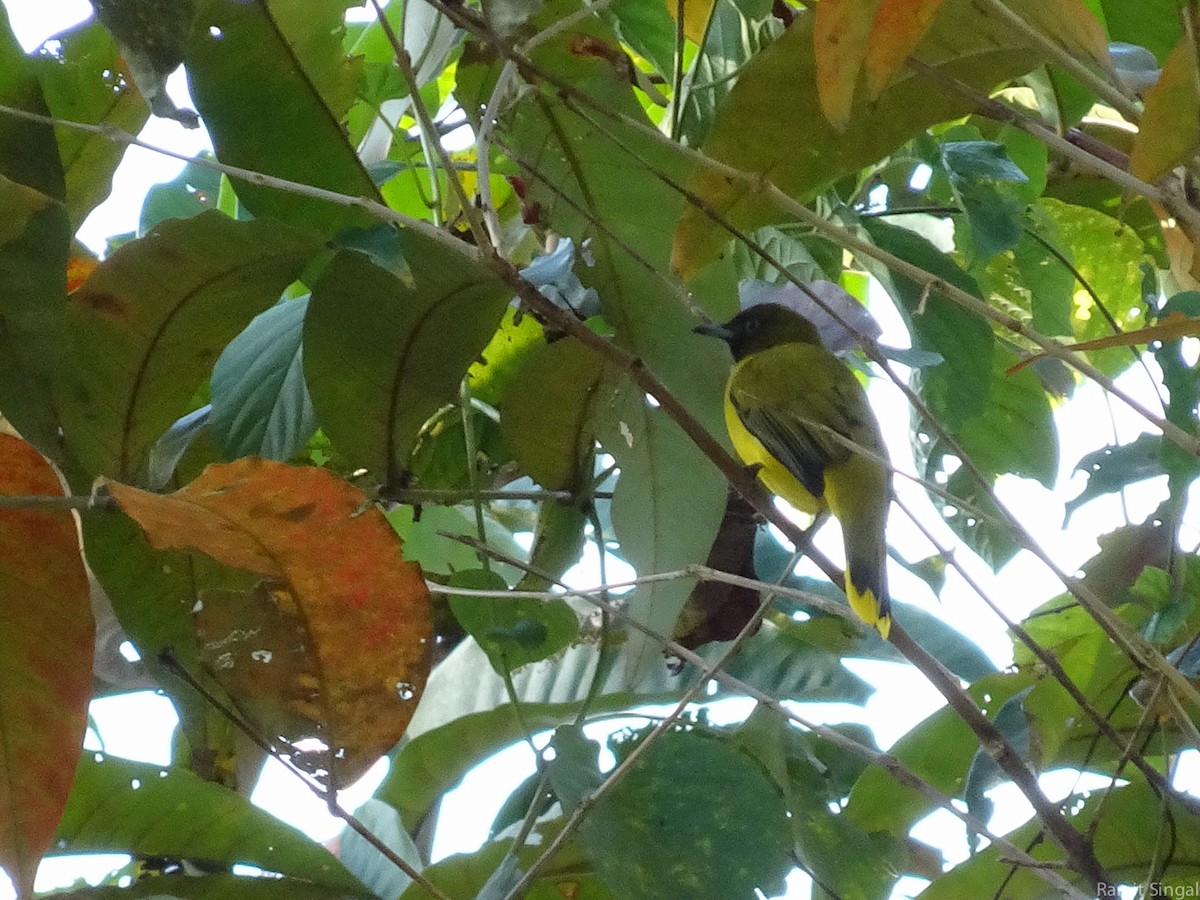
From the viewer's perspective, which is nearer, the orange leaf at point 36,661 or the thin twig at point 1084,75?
the thin twig at point 1084,75

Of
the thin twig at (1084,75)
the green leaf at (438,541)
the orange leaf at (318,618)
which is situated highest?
the green leaf at (438,541)

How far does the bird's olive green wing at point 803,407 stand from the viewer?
2.17 m

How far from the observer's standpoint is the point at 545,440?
1438mm

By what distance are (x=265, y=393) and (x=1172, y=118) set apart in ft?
2.95

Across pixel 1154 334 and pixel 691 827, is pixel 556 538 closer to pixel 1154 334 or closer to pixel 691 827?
pixel 691 827

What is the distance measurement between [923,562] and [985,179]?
0.61 meters

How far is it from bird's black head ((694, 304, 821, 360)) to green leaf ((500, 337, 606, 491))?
18.9 inches

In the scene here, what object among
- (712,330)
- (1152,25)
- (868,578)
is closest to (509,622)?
(712,330)

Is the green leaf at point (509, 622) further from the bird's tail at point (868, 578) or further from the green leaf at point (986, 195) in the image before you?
the green leaf at point (986, 195)

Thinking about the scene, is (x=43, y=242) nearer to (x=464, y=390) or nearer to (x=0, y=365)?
(x=0, y=365)

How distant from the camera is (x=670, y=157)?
1393mm

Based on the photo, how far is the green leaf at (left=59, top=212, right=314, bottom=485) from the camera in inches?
46.1

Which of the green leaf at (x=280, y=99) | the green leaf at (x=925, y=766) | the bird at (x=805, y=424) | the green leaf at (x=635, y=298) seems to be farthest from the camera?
the bird at (x=805, y=424)

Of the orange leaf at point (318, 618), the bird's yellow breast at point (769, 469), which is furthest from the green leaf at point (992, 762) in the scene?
the bird's yellow breast at point (769, 469)
